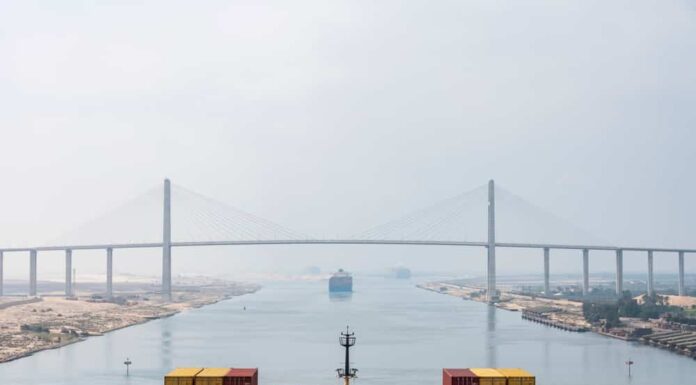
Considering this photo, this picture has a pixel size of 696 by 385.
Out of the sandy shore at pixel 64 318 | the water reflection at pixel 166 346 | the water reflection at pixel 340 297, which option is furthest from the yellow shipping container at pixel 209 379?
the water reflection at pixel 340 297

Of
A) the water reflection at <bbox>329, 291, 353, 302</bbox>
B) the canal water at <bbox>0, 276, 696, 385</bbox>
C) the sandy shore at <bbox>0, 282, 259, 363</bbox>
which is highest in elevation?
the sandy shore at <bbox>0, 282, 259, 363</bbox>

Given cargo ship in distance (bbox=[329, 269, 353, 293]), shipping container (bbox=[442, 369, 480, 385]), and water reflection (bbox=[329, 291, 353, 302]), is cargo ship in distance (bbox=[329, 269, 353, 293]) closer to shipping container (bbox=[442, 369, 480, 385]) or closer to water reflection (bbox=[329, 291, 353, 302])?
water reflection (bbox=[329, 291, 353, 302])

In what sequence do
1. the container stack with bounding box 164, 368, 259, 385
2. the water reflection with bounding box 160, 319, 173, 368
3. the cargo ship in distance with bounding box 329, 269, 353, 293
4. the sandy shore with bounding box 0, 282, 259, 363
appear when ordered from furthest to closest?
the cargo ship in distance with bounding box 329, 269, 353, 293
the sandy shore with bounding box 0, 282, 259, 363
the water reflection with bounding box 160, 319, 173, 368
the container stack with bounding box 164, 368, 259, 385

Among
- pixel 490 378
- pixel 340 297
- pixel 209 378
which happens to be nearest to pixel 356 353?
pixel 209 378

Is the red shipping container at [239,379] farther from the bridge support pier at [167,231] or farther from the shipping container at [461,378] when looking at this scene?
the bridge support pier at [167,231]

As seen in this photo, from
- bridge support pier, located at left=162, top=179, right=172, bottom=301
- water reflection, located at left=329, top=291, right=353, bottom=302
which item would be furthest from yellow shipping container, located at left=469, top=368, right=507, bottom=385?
water reflection, located at left=329, top=291, right=353, bottom=302

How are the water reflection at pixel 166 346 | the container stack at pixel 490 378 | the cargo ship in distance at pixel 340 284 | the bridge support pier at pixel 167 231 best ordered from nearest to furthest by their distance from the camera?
the container stack at pixel 490 378
the water reflection at pixel 166 346
the bridge support pier at pixel 167 231
the cargo ship in distance at pixel 340 284
